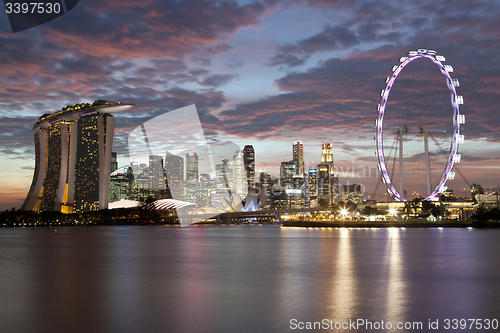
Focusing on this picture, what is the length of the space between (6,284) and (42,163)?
159 meters

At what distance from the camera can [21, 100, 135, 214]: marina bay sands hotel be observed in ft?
538

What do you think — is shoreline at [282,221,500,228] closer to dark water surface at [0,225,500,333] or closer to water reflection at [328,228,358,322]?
dark water surface at [0,225,500,333]

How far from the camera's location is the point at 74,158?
166375mm

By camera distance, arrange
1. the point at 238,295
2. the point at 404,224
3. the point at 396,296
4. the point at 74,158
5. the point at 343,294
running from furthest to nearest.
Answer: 1. the point at 74,158
2. the point at 404,224
3. the point at 238,295
4. the point at 343,294
5. the point at 396,296

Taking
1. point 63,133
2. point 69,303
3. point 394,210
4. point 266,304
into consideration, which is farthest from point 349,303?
point 63,133

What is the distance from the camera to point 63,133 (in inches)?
6452

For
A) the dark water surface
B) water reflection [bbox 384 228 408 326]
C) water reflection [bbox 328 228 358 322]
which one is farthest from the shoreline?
water reflection [bbox 328 228 358 322]

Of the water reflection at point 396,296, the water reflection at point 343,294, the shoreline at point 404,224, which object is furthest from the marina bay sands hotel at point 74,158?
the water reflection at point 396,296

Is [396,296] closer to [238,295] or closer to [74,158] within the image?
[238,295]

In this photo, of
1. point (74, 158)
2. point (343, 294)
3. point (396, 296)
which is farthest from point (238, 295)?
point (74, 158)

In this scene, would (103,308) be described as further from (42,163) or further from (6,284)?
(42,163)

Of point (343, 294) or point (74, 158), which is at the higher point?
point (74, 158)

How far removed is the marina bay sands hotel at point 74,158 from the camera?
164 meters

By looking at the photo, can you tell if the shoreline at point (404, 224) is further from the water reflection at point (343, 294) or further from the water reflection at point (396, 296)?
the water reflection at point (343, 294)
